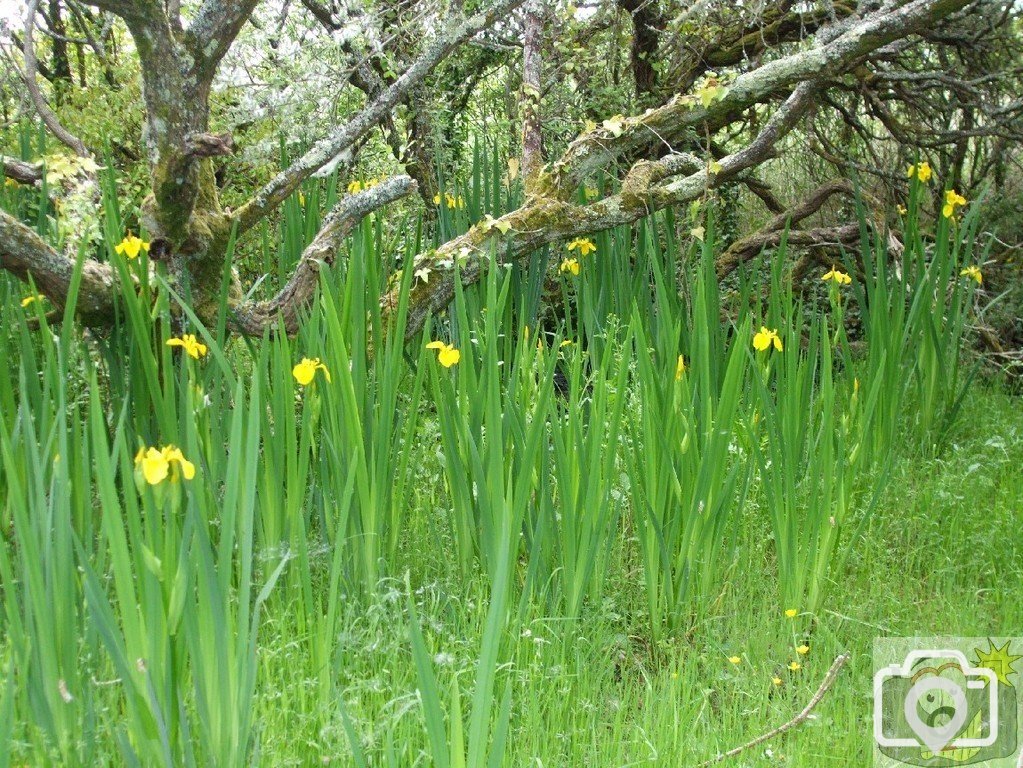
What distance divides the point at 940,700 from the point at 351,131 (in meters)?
2.14

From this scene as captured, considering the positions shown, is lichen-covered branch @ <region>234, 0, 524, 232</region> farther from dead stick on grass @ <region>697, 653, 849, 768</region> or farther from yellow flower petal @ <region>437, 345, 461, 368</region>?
dead stick on grass @ <region>697, 653, 849, 768</region>

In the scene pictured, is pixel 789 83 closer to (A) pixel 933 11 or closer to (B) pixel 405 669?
(A) pixel 933 11

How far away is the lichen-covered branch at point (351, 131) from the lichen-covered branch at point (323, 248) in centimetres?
16

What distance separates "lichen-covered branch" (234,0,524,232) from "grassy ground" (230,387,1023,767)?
1.00 meters

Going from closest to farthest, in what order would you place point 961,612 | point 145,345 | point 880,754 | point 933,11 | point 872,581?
point 880,754
point 145,345
point 961,612
point 872,581
point 933,11

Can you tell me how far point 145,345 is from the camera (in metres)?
1.82

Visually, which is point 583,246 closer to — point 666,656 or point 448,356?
point 448,356

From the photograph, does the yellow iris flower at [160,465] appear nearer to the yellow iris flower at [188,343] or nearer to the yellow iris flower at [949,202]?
the yellow iris flower at [188,343]

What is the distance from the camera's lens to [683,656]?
6.27 feet

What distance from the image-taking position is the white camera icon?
1.60m

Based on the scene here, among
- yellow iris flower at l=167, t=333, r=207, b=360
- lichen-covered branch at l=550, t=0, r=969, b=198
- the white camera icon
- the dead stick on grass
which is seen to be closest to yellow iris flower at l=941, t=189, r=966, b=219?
lichen-covered branch at l=550, t=0, r=969, b=198

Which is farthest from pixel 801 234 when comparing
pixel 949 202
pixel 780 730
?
pixel 780 730

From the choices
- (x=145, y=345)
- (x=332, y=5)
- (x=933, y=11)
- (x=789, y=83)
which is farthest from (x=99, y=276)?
(x=332, y=5)

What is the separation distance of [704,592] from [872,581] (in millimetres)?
463
